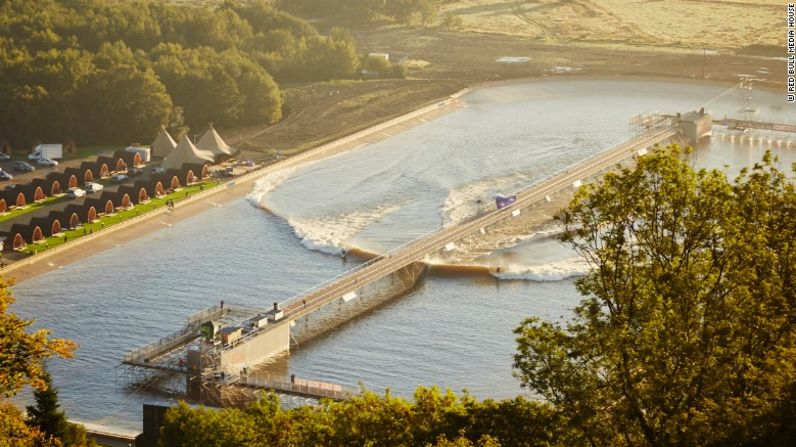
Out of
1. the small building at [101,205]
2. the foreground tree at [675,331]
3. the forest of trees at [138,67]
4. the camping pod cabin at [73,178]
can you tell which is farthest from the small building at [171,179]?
the foreground tree at [675,331]

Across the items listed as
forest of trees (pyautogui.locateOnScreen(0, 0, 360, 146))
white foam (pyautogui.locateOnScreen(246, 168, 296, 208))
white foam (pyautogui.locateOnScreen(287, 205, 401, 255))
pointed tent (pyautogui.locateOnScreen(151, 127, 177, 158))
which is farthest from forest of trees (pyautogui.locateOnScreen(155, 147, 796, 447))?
forest of trees (pyautogui.locateOnScreen(0, 0, 360, 146))

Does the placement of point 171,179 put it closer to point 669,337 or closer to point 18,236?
point 18,236

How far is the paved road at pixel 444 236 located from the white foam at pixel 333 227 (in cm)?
389

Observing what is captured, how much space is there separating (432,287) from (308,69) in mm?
46413

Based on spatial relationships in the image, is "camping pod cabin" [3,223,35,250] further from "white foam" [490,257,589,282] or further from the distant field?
the distant field

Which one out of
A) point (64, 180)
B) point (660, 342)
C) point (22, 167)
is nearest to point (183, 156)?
point (64, 180)

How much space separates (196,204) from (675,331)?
47949 millimetres

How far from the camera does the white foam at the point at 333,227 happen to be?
65.2 metres

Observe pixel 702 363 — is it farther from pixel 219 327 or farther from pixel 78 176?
pixel 78 176

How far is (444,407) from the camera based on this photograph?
32.4 meters

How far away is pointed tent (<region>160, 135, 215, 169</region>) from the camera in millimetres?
78438

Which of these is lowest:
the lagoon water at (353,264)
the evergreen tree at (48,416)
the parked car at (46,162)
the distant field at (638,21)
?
the lagoon water at (353,264)

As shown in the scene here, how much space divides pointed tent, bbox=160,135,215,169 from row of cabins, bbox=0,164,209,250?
3.13 ft

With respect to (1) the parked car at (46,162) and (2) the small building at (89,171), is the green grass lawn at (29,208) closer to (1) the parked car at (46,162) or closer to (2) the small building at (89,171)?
(2) the small building at (89,171)
